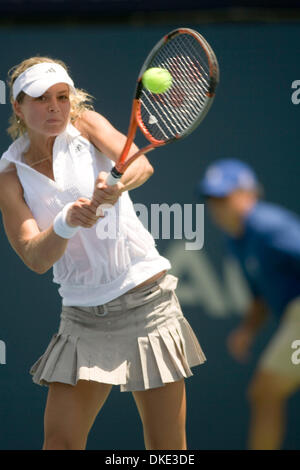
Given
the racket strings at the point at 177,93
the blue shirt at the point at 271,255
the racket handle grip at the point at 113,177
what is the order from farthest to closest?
the racket strings at the point at 177,93 < the racket handle grip at the point at 113,177 < the blue shirt at the point at 271,255

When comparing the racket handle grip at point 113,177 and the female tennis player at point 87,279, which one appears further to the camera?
the female tennis player at point 87,279

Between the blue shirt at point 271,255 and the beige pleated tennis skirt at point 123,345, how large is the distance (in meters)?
0.45

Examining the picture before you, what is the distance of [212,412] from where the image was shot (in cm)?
355

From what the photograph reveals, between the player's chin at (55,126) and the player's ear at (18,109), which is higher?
the player's ear at (18,109)

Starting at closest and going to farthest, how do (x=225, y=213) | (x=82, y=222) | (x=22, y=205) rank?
(x=225, y=213), (x=82, y=222), (x=22, y=205)

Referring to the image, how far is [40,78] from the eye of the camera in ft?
8.34

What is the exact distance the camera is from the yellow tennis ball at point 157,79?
100 inches

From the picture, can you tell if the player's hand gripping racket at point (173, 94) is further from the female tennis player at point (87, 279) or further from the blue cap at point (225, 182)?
the blue cap at point (225, 182)

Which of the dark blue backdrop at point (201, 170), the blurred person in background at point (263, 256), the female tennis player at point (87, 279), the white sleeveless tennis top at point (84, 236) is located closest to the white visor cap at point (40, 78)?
the female tennis player at point (87, 279)

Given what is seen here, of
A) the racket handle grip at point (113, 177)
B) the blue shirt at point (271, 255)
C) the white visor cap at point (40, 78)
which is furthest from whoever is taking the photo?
the white visor cap at point (40, 78)

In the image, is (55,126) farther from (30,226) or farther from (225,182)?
(225,182)
